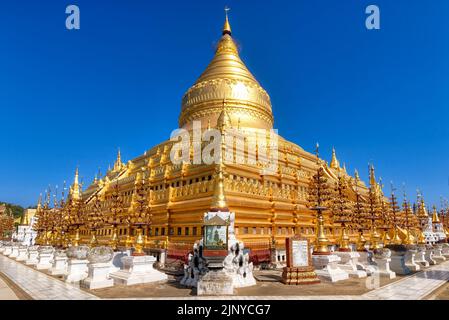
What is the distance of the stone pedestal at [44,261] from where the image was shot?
2041 centimetres

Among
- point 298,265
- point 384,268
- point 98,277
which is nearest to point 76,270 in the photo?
point 98,277

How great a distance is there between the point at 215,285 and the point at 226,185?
37.3ft

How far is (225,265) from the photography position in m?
13.2

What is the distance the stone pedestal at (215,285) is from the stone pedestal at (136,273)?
3.86m

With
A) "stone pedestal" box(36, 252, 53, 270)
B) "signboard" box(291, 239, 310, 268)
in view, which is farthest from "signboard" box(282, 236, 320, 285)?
"stone pedestal" box(36, 252, 53, 270)

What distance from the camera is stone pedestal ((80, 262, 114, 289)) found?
12.7 meters

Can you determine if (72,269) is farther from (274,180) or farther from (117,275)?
(274,180)

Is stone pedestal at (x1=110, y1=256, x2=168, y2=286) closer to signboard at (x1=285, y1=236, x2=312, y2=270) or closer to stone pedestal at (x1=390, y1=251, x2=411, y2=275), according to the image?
signboard at (x1=285, y1=236, x2=312, y2=270)

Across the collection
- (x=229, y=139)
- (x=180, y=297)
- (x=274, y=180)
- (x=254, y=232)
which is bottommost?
A: (x=180, y=297)

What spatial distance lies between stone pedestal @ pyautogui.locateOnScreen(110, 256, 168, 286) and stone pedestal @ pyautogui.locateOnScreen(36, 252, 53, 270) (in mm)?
9338

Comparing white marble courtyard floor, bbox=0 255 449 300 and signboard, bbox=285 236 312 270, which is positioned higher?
signboard, bbox=285 236 312 270
